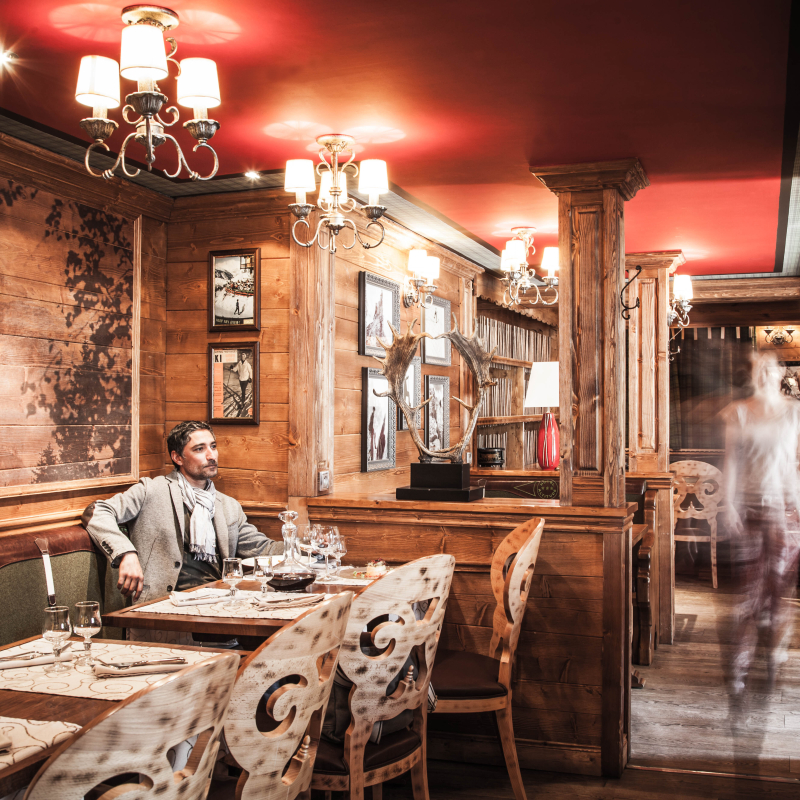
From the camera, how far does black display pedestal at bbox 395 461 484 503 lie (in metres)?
3.77

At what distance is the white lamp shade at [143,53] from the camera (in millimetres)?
2141

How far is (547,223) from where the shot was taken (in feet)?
16.0

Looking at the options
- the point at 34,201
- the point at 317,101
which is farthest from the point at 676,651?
the point at 34,201

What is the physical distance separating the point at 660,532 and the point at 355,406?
7.81 ft

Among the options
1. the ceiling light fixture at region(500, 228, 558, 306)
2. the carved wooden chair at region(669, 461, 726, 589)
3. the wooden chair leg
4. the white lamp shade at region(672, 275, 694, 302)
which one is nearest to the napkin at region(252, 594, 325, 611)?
the wooden chair leg

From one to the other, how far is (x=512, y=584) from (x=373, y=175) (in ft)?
5.63

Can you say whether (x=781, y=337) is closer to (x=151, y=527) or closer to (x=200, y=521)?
(x=200, y=521)

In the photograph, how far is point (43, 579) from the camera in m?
3.21

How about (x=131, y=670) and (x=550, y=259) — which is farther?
(x=550, y=259)

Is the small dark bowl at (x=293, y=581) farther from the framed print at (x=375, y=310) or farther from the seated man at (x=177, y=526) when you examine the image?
the framed print at (x=375, y=310)

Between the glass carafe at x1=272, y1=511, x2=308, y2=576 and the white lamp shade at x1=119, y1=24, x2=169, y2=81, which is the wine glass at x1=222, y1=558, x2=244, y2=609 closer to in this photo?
the glass carafe at x1=272, y1=511, x2=308, y2=576

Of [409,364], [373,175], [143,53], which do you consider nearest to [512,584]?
[409,364]

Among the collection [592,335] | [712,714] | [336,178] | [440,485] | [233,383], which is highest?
[336,178]

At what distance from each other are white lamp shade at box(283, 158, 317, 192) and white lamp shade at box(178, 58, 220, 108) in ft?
3.51
